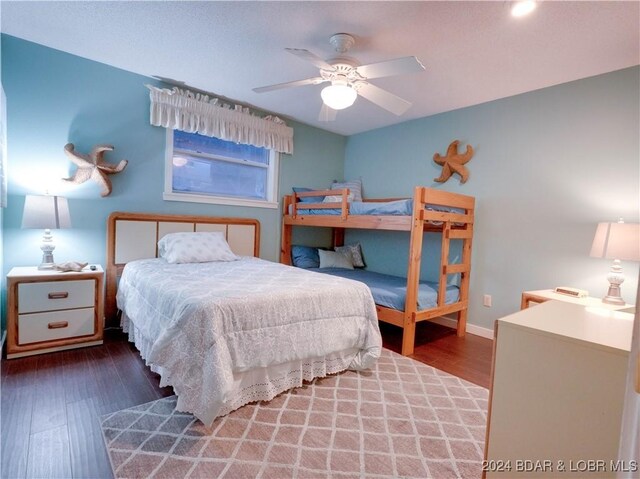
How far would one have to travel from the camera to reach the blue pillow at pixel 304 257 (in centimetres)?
398

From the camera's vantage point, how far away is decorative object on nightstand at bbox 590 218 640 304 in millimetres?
2094

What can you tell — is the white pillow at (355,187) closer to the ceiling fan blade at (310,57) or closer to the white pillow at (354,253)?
the white pillow at (354,253)

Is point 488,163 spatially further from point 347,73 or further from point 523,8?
point 347,73

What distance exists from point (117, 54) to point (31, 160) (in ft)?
3.54

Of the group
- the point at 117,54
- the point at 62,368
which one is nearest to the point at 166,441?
the point at 62,368

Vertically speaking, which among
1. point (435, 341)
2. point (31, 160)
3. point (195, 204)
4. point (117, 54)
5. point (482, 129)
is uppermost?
point (117, 54)

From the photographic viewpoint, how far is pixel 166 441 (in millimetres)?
1505

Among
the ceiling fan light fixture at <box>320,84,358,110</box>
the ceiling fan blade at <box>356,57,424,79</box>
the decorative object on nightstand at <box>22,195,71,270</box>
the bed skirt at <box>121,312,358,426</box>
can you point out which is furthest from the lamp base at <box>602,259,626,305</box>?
the decorative object on nightstand at <box>22,195,71,270</box>

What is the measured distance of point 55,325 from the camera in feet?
7.77

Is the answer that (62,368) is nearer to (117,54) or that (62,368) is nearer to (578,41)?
(117,54)

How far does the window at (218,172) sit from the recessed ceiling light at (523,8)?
2725mm

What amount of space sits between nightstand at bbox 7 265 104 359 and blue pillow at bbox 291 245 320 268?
2.06 m

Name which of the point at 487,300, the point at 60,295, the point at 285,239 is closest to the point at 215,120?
Answer: the point at 285,239

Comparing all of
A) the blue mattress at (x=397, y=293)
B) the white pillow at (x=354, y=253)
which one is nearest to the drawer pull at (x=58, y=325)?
the blue mattress at (x=397, y=293)
